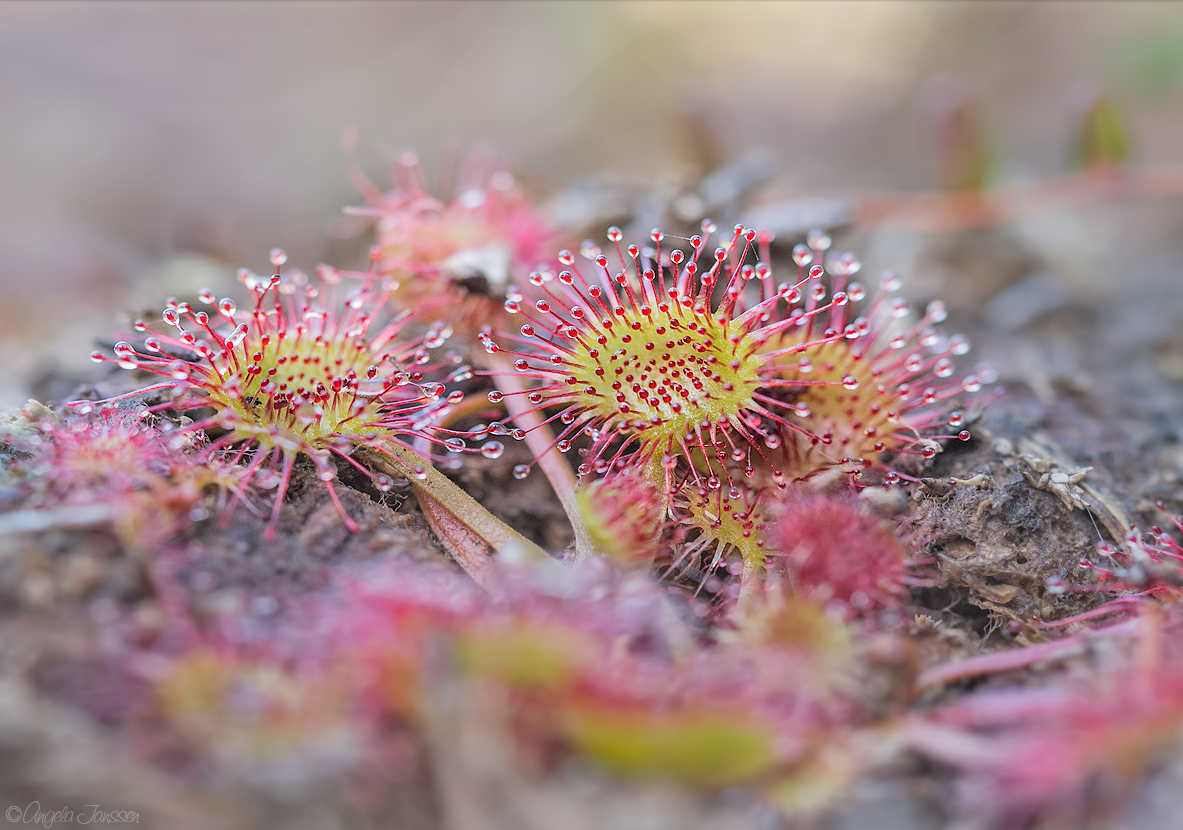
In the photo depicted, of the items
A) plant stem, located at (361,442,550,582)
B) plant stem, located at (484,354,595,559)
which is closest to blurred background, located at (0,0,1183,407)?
plant stem, located at (484,354,595,559)

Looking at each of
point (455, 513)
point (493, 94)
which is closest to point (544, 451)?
point (455, 513)

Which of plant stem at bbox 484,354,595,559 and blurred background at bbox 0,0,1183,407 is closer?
plant stem at bbox 484,354,595,559

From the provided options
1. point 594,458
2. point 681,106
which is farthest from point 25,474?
point 681,106

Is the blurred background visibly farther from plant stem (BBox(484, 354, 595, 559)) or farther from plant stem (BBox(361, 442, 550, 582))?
plant stem (BBox(361, 442, 550, 582))

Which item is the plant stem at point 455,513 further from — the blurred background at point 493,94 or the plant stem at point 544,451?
the blurred background at point 493,94

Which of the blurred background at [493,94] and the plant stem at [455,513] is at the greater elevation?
the blurred background at [493,94]

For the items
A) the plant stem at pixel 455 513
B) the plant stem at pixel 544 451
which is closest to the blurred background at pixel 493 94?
the plant stem at pixel 544 451

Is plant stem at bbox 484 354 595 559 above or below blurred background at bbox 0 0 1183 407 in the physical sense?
below

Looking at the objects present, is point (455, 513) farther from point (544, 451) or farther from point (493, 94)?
point (493, 94)
